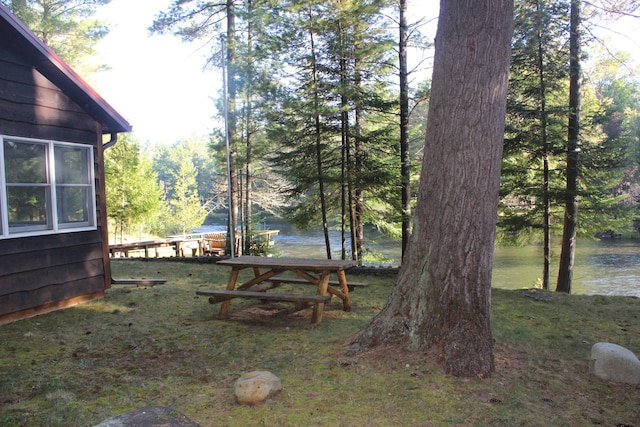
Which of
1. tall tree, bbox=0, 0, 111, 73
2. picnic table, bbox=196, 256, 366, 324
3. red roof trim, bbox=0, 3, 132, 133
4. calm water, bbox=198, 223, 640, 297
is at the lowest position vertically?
calm water, bbox=198, 223, 640, 297

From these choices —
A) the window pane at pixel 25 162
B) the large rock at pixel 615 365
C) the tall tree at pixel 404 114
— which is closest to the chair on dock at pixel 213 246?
the tall tree at pixel 404 114

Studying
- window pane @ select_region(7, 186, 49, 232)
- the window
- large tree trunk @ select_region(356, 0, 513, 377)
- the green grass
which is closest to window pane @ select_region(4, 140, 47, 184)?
the window

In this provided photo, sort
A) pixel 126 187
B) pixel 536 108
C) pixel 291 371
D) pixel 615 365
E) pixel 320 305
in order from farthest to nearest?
pixel 126 187 → pixel 536 108 → pixel 320 305 → pixel 291 371 → pixel 615 365

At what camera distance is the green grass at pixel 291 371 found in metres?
2.80

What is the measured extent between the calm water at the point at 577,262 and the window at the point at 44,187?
22.7ft

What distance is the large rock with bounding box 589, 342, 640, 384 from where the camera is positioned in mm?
3412

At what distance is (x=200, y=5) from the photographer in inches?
586

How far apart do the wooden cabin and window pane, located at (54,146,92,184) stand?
0.05ft

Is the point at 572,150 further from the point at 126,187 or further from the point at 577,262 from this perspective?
the point at 126,187

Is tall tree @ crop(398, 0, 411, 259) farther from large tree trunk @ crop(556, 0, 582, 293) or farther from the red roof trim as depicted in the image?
the red roof trim

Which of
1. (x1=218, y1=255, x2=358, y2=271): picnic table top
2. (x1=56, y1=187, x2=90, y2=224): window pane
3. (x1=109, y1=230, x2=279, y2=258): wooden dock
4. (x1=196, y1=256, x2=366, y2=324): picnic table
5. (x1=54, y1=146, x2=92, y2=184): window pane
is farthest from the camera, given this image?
(x1=109, y1=230, x2=279, y2=258): wooden dock

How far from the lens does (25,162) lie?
571 centimetres

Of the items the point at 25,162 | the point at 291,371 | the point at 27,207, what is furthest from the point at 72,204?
the point at 291,371

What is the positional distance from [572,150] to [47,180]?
31.8 feet
